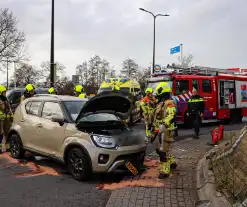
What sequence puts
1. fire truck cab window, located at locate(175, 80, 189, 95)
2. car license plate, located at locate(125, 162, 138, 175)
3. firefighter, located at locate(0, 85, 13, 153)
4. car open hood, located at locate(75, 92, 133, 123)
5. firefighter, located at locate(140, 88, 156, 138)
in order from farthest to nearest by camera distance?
fire truck cab window, located at locate(175, 80, 189, 95) → firefighter, located at locate(140, 88, 156, 138) → firefighter, located at locate(0, 85, 13, 153) → car open hood, located at locate(75, 92, 133, 123) → car license plate, located at locate(125, 162, 138, 175)

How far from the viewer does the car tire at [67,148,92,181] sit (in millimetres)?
5055

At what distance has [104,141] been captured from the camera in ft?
16.7

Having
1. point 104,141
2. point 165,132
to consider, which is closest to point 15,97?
point 104,141

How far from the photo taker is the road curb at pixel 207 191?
389cm

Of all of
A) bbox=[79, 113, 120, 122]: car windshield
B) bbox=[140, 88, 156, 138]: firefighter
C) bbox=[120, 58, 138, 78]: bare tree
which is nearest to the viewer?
bbox=[79, 113, 120, 122]: car windshield

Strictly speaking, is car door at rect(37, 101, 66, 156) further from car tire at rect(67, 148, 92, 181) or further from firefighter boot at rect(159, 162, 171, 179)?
firefighter boot at rect(159, 162, 171, 179)

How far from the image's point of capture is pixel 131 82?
52.5 ft

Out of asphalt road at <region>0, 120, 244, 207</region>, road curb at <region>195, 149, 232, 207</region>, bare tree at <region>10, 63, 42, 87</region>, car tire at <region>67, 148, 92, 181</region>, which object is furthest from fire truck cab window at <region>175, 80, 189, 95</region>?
bare tree at <region>10, 63, 42, 87</region>

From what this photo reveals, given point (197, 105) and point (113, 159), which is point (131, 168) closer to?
point (113, 159)

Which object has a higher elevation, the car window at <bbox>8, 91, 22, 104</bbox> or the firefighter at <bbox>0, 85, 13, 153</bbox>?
the car window at <bbox>8, 91, 22, 104</bbox>

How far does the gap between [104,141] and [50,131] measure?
1433mm

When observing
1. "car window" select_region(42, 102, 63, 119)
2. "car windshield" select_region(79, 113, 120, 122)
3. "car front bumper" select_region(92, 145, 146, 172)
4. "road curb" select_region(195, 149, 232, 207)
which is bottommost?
"road curb" select_region(195, 149, 232, 207)

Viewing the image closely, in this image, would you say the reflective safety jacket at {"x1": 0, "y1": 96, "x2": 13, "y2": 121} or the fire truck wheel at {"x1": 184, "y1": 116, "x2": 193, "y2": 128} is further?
the fire truck wheel at {"x1": 184, "y1": 116, "x2": 193, "y2": 128}

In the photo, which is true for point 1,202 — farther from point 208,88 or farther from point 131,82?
point 131,82
